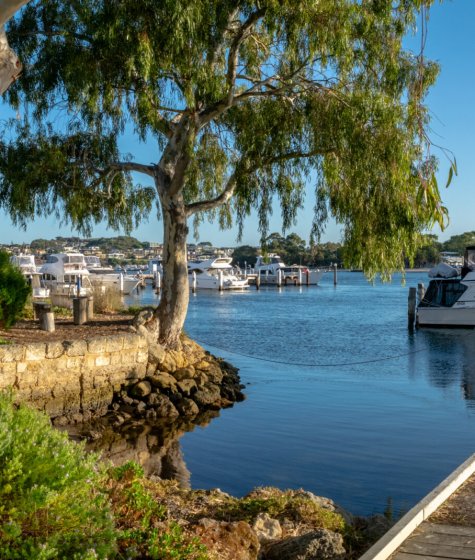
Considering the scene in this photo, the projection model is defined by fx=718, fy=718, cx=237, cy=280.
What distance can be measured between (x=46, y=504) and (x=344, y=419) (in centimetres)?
1049

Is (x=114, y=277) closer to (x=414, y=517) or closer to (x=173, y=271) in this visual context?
(x=173, y=271)

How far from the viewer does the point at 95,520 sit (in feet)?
14.4

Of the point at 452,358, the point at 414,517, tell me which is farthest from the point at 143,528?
the point at 452,358

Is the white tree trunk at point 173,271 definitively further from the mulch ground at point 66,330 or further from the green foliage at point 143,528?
the green foliage at point 143,528

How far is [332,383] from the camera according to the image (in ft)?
61.6

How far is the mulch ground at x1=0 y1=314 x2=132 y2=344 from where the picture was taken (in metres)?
14.3

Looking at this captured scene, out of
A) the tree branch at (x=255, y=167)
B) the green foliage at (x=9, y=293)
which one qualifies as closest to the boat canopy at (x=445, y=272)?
the tree branch at (x=255, y=167)

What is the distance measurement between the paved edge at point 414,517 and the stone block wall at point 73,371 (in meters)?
7.69

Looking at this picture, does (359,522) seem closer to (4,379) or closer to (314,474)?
(314,474)

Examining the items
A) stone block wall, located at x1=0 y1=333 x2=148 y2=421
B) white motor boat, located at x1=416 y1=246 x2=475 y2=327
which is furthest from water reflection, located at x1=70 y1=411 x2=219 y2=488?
white motor boat, located at x1=416 y1=246 x2=475 y2=327

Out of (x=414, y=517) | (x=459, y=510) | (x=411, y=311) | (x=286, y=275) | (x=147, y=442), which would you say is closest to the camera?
(x=414, y=517)

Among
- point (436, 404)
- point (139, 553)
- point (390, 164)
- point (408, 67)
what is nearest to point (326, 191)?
point (390, 164)

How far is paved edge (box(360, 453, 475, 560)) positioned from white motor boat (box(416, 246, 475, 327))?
89.6 ft

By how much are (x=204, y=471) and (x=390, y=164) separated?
676 centimetres
